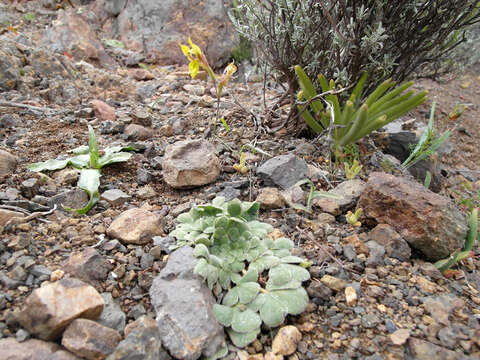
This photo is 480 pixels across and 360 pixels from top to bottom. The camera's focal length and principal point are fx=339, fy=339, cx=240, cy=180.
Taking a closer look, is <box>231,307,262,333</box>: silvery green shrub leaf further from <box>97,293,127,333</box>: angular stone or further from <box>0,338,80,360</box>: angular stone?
<box>0,338,80,360</box>: angular stone

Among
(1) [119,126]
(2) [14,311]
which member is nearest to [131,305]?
(2) [14,311]

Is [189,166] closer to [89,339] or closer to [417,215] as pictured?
[89,339]

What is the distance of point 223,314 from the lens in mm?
1303

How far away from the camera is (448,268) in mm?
1619

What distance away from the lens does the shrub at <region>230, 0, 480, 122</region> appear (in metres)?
2.30

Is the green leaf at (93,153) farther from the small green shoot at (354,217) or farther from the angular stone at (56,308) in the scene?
the small green shoot at (354,217)

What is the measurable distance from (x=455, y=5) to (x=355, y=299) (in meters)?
2.35

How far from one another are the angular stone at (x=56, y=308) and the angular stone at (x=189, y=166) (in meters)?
0.92

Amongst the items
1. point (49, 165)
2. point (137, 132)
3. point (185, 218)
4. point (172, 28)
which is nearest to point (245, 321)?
point (185, 218)

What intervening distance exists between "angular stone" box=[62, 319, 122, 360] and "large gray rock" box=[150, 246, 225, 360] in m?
0.17

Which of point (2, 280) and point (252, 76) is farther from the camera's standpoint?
point (252, 76)

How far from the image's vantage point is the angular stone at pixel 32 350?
3.43ft

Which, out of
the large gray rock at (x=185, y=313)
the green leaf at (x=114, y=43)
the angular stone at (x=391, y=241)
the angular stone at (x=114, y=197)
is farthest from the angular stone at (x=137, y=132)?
the green leaf at (x=114, y=43)

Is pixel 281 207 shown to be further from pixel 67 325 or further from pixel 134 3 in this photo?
pixel 134 3
